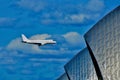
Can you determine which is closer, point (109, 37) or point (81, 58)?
point (109, 37)

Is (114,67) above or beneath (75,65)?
beneath

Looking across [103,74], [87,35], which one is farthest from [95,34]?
[103,74]

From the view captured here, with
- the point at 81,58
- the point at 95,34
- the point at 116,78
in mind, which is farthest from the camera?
the point at 81,58

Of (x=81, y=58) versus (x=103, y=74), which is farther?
(x=81, y=58)

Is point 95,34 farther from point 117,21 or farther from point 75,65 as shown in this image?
point 75,65

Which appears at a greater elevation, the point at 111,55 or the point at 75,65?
the point at 75,65

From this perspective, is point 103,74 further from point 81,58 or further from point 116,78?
point 81,58

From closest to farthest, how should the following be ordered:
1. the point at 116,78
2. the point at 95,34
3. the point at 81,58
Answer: the point at 116,78 → the point at 95,34 → the point at 81,58

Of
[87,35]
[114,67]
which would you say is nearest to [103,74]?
[114,67]
